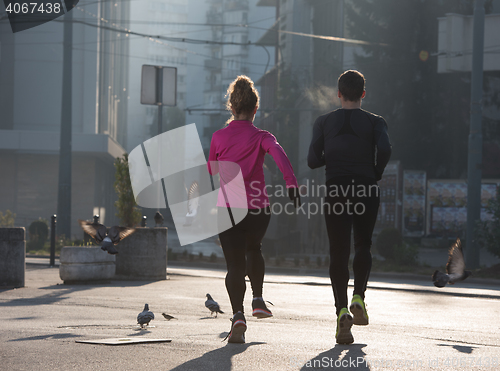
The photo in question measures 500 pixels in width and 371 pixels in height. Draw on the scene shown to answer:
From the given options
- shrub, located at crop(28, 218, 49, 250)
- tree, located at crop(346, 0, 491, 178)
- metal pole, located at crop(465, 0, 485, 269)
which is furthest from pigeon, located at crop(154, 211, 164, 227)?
tree, located at crop(346, 0, 491, 178)

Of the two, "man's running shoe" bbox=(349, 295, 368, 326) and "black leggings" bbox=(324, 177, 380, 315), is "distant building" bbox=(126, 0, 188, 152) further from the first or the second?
"man's running shoe" bbox=(349, 295, 368, 326)

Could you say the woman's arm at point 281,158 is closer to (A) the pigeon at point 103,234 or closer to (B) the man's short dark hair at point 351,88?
(B) the man's short dark hair at point 351,88

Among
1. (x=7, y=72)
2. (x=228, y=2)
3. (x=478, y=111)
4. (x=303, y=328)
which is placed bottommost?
(x=303, y=328)

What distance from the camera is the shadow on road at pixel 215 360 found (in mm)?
3953

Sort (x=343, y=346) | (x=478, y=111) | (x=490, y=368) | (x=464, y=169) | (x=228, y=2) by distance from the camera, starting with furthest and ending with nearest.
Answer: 1. (x=228, y=2)
2. (x=464, y=169)
3. (x=478, y=111)
4. (x=343, y=346)
5. (x=490, y=368)

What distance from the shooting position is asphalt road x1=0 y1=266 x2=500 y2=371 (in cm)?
418

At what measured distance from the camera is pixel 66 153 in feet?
75.9

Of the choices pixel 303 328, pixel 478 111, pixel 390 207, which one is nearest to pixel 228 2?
pixel 390 207

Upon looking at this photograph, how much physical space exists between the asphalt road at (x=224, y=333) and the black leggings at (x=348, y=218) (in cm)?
53

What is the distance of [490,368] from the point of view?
418cm

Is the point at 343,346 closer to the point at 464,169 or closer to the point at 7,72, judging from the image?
the point at 464,169

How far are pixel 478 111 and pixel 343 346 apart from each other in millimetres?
13999

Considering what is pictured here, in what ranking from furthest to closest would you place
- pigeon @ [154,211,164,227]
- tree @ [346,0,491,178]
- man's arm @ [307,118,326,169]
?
1. tree @ [346,0,491,178]
2. pigeon @ [154,211,164,227]
3. man's arm @ [307,118,326,169]

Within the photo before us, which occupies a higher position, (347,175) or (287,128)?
(287,128)
